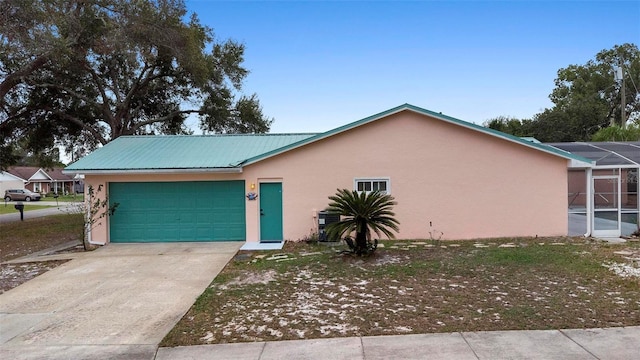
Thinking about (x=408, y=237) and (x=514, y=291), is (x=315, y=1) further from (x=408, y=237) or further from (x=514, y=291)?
(x=514, y=291)

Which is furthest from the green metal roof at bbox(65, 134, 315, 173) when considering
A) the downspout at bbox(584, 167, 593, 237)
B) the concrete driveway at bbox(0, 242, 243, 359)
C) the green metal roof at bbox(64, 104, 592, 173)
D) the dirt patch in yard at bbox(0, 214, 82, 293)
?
the downspout at bbox(584, 167, 593, 237)

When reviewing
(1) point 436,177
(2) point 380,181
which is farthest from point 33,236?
(1) point 436,177

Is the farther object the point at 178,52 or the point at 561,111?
the point at 561,111

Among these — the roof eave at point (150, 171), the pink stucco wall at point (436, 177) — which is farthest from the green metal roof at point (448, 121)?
the roof eave at point (150, 171)

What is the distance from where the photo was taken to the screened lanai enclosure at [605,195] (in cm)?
1270

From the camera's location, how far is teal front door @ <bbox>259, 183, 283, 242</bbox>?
13.0m

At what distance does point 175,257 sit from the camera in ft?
35.9

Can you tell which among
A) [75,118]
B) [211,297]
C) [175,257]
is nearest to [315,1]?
[175,257]

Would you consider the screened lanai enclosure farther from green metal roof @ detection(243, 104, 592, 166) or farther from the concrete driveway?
the concrete driveway

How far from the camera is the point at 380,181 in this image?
42.0 ft

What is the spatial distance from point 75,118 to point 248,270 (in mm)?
18425

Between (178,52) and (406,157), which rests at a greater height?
(178,52)

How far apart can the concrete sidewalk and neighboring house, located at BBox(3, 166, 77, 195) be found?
214ft

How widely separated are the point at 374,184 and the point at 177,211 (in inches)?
265
